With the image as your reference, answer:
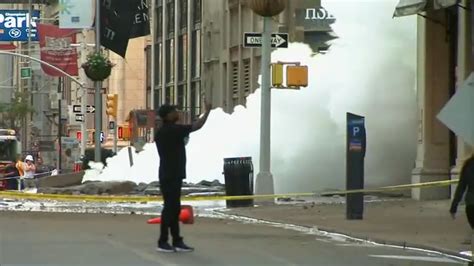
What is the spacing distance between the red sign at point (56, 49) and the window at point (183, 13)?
370 inches

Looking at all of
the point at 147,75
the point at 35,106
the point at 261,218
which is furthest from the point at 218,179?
the point at 35,106

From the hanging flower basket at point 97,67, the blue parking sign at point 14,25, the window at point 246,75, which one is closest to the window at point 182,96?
the window at point 246,75

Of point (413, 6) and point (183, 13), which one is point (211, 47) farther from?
point (413, 6)

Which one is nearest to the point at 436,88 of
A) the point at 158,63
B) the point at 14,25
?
the point at 158,63

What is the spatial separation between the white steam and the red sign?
18.7 metres

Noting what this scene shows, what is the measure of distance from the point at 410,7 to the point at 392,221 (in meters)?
6.15

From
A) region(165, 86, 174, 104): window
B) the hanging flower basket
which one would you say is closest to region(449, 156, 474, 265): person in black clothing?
the hanging flower basket

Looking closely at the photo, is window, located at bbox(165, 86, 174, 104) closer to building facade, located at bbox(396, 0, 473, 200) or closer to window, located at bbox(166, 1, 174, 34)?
window, located at bbox(166, 1, 174, 34)

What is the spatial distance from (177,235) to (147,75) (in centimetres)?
5190

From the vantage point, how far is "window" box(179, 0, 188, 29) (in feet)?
176

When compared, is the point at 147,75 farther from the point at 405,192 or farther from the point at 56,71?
the point at 405,192

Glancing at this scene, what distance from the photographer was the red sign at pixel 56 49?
44.7 meters

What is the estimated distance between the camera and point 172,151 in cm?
1167

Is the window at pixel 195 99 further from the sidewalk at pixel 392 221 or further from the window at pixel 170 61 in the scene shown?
the sidewalk at pixel 392 221
